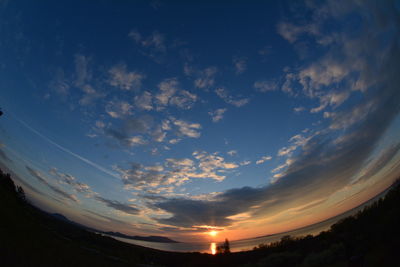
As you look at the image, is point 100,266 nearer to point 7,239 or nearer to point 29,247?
point 29,247

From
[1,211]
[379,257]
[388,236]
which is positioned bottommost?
[379,257]

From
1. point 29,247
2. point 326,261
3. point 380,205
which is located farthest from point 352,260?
point 380,205

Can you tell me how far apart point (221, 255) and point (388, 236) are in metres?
16.4

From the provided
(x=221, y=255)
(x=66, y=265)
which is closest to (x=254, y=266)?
(x=221, y=255)

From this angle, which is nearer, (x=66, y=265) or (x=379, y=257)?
(x=379, y=257)

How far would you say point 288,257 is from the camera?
13.1 m

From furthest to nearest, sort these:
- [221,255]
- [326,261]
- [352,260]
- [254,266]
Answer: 1. [221,255]
2. [254,266]
3. [326,261]
4. [352,260]

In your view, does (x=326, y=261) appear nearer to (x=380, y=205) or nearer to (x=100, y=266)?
(x=380, y=205)

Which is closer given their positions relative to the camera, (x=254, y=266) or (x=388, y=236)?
(x=388, y=236)

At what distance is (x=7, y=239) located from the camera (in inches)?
257

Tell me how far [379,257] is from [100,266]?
11266 millimetres

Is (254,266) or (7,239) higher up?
(7,239)

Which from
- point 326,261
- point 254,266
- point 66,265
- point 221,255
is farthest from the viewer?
point 221,255

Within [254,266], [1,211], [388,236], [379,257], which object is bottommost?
[254,266]
